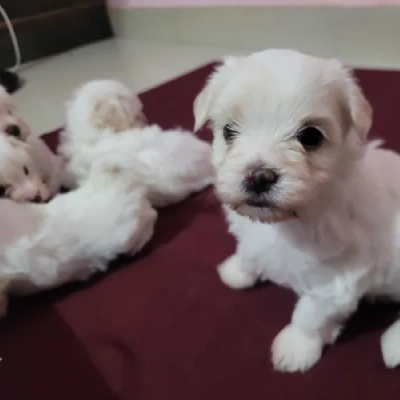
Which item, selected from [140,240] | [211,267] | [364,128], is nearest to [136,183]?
[140,240]

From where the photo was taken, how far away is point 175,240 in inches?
63.3

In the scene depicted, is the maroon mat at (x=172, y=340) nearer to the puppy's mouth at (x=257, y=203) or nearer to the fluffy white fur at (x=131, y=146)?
the fluffy white fur at (x=131, y=146)

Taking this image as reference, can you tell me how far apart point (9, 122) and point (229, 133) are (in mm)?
872

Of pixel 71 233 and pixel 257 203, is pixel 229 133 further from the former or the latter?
pixel 71 233

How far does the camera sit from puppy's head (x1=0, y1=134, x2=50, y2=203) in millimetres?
1503

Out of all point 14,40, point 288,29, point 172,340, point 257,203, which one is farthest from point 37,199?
point 14,40

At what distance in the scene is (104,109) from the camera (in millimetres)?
1764

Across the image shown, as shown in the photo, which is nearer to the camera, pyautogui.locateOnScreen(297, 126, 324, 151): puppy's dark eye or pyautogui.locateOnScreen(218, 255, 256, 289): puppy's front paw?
pyautogui.locateOnScreen(297, 126, 324, 151): puppy's dark eye

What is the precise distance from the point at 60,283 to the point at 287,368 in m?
0.60

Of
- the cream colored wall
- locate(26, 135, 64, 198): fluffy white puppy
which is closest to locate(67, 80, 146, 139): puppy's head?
locate(26, 135, 64, 198): fluffy white puppy

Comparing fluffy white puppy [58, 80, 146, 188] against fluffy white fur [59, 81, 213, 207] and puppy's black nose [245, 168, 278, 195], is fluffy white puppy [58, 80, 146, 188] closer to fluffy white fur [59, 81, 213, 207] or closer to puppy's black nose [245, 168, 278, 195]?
fluffy white fur [59, 81, 213, 207]

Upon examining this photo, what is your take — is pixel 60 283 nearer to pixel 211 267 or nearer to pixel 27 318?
pixel 27 318

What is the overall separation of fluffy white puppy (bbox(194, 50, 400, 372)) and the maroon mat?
0.06 meters

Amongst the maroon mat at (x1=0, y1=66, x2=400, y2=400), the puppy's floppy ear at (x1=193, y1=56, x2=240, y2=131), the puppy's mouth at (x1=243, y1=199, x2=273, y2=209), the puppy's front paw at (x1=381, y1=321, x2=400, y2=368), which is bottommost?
the maroon mat at (x1=0, y1=66, x2=400, y2=400)
